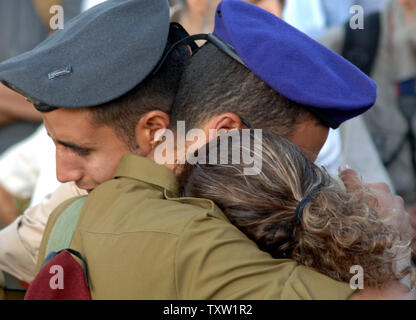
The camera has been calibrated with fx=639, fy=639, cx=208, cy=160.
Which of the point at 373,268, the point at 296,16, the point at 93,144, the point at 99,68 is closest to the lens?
the point at 373,268

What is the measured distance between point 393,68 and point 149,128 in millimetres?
1874

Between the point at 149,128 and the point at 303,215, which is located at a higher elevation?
the point at 149,128

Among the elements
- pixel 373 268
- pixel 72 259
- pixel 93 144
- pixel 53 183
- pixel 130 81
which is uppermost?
pixel 130 81

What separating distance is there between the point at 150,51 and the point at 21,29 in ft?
8.26

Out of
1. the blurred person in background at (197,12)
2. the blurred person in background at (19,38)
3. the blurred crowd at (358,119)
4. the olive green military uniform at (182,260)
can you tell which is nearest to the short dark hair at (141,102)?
the olive green military uniform at (182,260)

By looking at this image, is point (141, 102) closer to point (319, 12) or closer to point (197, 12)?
point (197, 12)

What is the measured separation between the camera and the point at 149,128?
6.05 ft

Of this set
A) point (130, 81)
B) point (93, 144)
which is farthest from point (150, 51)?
point (93, 144)

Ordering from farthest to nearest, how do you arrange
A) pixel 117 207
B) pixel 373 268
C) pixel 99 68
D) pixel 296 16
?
pixel 296 16 → pixel 99 68 → pixel 117 207 → pixel 373 268

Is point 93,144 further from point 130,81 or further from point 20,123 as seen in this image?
point 20,123

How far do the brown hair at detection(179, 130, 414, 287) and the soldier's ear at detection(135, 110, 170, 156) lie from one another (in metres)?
0.29

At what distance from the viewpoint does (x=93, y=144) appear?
5.91ft

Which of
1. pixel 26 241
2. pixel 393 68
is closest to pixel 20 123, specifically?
pixel 26 241

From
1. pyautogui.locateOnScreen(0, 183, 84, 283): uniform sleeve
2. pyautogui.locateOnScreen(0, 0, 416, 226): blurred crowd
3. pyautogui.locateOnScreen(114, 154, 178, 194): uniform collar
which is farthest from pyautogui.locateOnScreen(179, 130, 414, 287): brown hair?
pyautogui.locateOnScreen(0, 0, 416, 226): blurred crowd
